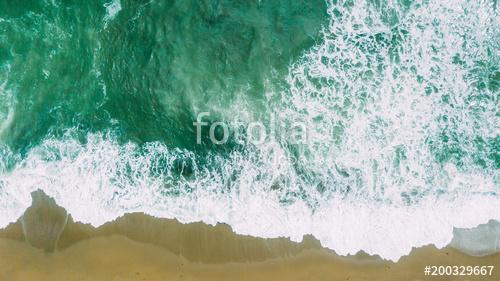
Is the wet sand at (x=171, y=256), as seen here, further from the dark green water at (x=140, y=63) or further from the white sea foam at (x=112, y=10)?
the white sea foam at (x=112, y=10)

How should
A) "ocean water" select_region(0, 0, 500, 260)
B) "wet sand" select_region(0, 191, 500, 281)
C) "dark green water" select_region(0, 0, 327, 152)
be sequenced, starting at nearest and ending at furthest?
1. "wet sand" select_region(0, 191, 500, 281)
2. "ocean water" select_region(0, 0, 500, 260)
3. "dark green water" select_region(0, 0, 327, 152)

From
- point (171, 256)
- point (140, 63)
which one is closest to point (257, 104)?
point (140, 63)

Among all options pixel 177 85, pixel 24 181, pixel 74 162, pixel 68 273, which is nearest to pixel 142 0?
pixel 177 85

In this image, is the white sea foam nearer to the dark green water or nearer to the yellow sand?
the dark green water

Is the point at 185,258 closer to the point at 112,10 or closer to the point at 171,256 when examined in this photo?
the point at 171,256

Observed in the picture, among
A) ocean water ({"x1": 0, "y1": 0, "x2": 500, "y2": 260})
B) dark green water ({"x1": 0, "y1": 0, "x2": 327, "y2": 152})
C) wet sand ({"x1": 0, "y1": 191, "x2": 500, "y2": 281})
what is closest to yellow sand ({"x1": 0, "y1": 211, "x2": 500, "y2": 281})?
wet sand ({"x1": 0, "y1": 191, "x2": 500, "y2": 281})

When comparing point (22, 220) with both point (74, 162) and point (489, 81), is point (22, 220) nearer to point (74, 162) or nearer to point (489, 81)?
point (74, 162)

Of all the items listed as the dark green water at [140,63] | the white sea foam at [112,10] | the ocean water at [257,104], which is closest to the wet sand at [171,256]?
the ocean water at [257,104]
